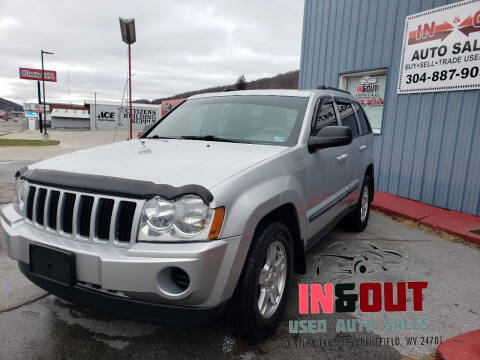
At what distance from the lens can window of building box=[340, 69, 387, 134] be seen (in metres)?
7.32

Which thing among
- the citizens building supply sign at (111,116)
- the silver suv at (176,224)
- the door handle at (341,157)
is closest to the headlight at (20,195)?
the silver suv at (176,224)

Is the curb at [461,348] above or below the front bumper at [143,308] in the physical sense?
below

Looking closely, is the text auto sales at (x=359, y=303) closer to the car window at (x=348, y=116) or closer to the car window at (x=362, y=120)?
the car window at (x=348, y=116)

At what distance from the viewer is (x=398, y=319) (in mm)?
2740

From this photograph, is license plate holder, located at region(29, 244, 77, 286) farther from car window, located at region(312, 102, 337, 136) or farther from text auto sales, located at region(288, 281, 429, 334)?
car window, located at region(312, 102, 337, 136)

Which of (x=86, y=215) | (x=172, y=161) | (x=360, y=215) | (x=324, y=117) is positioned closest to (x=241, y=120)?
(x=324, y=117)

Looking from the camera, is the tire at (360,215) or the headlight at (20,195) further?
the tire at (360,215)

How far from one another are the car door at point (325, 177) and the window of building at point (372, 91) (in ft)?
13.2

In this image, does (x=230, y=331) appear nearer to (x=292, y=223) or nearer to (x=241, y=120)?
(x=292, y=223)

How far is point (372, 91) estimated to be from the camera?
7.53m

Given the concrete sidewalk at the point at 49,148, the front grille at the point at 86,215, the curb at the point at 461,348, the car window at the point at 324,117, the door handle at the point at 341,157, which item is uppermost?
the car window at the point at 324,117

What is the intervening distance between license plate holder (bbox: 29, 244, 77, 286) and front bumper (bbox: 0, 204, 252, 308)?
0.03 meters

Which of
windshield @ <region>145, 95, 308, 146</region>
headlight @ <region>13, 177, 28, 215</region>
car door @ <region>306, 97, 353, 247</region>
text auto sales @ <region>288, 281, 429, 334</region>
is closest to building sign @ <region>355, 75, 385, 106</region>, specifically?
car door @ <region>306, 97, 353, 247</region>

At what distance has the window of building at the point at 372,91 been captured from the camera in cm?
732
